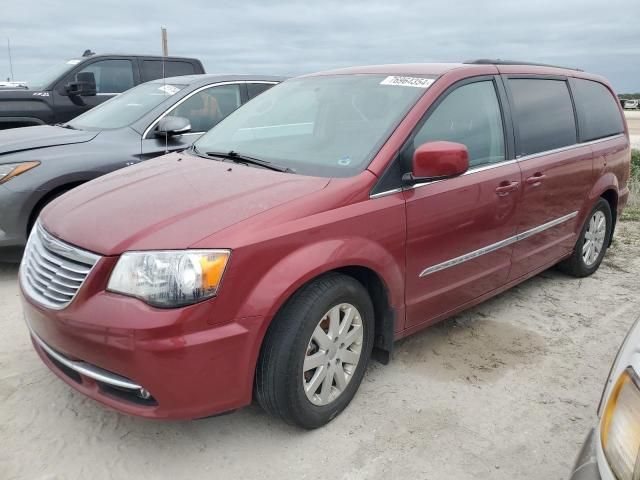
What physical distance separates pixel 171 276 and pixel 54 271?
639 millimetres

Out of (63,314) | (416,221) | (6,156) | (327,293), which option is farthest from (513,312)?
(6,156)

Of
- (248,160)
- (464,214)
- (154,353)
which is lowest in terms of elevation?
(154,353)

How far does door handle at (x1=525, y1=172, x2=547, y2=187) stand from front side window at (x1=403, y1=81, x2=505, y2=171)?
0.90 feet

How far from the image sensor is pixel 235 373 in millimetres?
2369

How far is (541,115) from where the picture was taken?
4012mm

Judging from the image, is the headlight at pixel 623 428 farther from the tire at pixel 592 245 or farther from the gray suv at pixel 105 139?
the gray suv at pixel 105 139

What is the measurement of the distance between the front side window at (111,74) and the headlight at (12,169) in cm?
389

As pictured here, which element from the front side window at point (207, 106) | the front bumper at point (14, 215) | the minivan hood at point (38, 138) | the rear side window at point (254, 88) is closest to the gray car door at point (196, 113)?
the front side window at point (207, 106)

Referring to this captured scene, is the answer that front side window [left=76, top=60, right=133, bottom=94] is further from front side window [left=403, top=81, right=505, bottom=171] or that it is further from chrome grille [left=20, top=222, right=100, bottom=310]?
front side window [left=403, top=81, right=505, bottom=171]

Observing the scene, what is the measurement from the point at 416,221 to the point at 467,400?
986mm

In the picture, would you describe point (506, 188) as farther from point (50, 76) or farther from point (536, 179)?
point (50, 76)

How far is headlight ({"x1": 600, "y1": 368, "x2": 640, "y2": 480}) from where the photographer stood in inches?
54.1

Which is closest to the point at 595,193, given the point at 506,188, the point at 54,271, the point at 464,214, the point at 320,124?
the point at 506,188

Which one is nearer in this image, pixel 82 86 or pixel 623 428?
pixel 623 428
